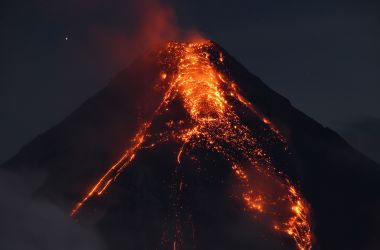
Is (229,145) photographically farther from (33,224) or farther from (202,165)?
(33,224)

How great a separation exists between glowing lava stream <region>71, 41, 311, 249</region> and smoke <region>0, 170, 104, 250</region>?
1517 mm

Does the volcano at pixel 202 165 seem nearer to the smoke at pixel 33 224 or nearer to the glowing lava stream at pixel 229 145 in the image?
the glowing lava stream at pixel 229 145

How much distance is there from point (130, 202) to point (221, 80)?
14210mm

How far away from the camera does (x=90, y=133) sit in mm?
56625

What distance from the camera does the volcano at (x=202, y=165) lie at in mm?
46250

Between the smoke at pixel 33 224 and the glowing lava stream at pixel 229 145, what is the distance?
1.52m

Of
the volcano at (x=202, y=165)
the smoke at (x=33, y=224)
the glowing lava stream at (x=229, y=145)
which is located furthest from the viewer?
the glowing lava stream at (x=229, y=145)

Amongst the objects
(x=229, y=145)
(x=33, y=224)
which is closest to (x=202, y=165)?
(x=229, y=145)

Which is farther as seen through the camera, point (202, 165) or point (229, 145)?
point (229, 145)

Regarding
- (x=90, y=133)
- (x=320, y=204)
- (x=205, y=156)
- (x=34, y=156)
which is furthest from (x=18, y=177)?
(x=320, y=204)

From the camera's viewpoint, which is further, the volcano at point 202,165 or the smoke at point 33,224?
the smoke at point 33,224

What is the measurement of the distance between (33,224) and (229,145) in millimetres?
12416

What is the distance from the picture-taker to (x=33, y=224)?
5047 centimetres

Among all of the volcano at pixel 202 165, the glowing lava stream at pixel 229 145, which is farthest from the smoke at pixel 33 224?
the glowing lava stream at pixel 229 145
